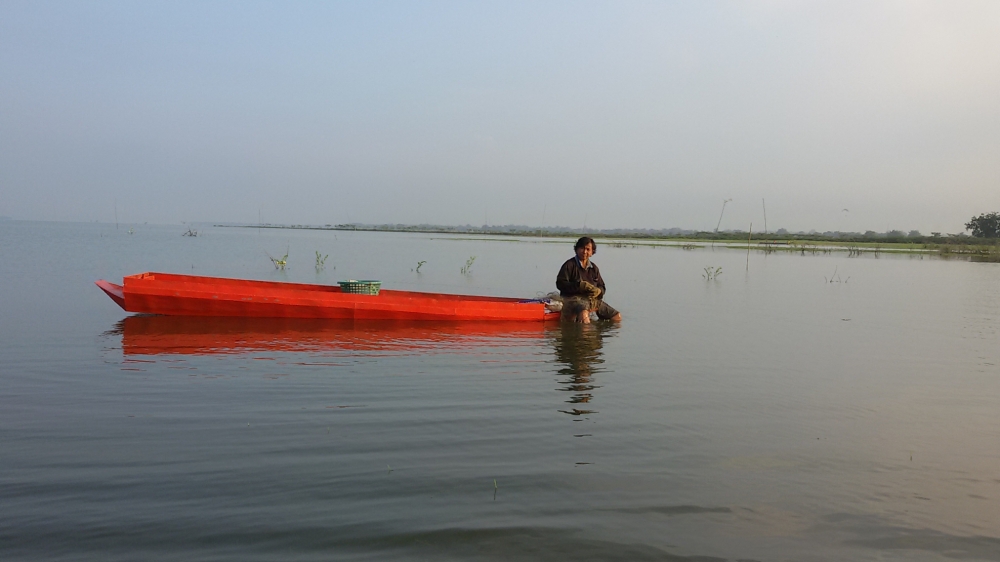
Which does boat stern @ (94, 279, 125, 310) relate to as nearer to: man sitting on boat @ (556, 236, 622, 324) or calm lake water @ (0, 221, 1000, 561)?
calm lake water @ (0, 221, 1000, 561)

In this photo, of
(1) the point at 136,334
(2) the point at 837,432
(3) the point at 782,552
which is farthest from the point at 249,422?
(1) the point at 136,334

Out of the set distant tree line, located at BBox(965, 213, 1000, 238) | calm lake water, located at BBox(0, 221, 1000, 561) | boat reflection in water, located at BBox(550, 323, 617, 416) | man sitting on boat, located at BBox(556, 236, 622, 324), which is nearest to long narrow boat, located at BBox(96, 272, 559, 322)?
calm lake water, located at BBox(0, 221, 1000, 561)

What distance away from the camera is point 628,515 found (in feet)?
13.8

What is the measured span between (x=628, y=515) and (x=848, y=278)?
25.7m

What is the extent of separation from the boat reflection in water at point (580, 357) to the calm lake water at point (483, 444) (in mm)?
71

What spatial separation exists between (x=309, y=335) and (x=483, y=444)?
6.15 meters

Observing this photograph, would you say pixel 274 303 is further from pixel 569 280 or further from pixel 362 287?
pixel 569 280

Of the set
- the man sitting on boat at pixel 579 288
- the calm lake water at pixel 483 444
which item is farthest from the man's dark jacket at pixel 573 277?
the calm lake water at pixel 483 444

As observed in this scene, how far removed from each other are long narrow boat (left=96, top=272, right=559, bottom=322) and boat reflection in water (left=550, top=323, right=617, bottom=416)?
1193mm

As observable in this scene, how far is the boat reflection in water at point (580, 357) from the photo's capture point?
7.24 m

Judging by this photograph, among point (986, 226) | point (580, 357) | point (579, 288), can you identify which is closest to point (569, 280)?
point (579, 288)

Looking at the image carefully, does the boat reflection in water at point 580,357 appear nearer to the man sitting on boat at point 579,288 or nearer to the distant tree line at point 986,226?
the man sitting on boat at point 579,288

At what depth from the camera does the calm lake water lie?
3.85m

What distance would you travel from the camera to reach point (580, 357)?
9781 millimetres
